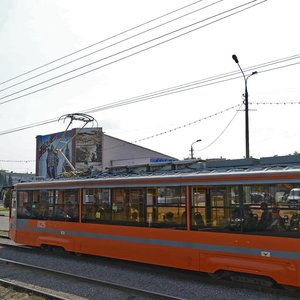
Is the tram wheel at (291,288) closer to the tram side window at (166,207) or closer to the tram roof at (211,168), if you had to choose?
the tram roof at (211,168)

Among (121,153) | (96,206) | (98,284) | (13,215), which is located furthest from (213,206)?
(121,153)

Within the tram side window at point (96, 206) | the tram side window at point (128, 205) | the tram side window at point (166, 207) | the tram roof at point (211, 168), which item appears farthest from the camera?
the tram side window at point (96, 206)

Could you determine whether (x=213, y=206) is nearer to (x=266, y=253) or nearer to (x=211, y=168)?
(x=211, y=168)

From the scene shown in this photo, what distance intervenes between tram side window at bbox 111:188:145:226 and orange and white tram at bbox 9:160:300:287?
3cm

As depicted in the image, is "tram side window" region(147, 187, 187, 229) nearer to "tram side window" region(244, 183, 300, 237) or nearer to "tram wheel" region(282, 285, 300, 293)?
"tram side window" region(244, 183, 300, 237)

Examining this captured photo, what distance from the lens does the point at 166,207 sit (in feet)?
31.7

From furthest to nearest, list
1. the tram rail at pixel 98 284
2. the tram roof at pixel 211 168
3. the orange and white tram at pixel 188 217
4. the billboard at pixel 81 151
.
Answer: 1. the billboard at pixel 81 151
2. the tram roof at pixel 211 168
3. the tram rail at pixel 98 284
4. the orange and white tram at pixel 188 217

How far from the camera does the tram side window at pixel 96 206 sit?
36.3 feet

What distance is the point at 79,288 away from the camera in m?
8.79

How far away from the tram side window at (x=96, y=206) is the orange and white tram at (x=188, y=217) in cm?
3

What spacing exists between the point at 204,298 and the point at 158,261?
6.53 ft

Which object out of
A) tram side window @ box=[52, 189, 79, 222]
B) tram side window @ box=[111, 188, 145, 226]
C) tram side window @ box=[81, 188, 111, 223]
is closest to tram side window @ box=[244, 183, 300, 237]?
tram side window @ box=[111, 188, 145, 226]

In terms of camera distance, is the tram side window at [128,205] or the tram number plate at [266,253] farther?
the tram side window at [128,205]

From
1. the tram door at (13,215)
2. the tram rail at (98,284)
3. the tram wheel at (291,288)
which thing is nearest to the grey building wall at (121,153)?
the tram door at (13,215)
